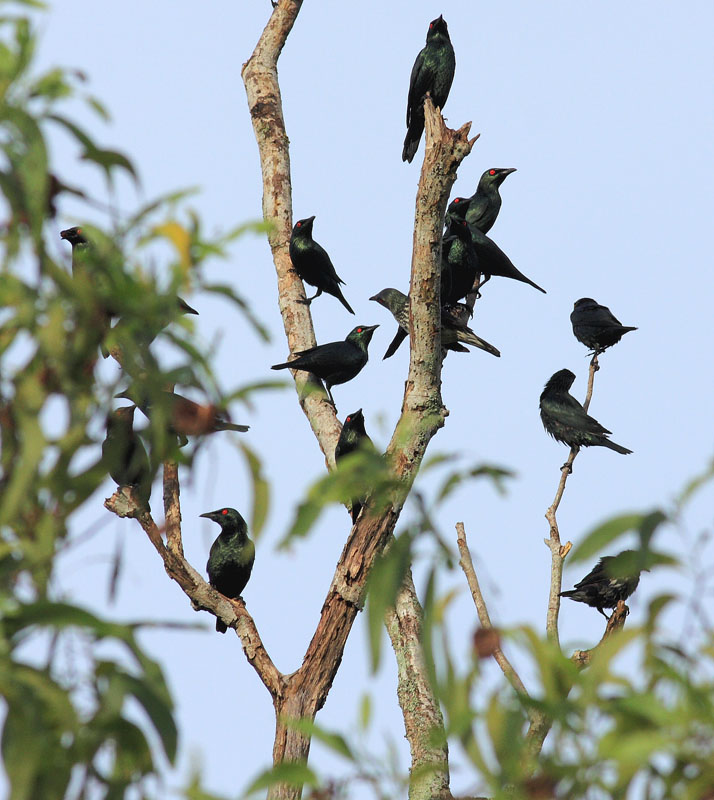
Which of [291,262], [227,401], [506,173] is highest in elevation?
[506,173]

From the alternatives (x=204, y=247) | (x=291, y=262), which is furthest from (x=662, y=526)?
(x=291, y=262)

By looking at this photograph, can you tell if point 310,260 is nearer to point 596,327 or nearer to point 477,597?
point 477,597

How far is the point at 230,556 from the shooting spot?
795 cm

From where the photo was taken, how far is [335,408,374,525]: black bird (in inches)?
256

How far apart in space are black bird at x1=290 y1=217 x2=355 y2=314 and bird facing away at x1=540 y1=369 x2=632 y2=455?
297 centimetres

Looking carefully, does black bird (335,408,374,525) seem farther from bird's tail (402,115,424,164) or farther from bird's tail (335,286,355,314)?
bird's tail (402,115,424,164)

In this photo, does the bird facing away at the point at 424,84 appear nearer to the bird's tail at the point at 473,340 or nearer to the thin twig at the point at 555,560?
the bird's tail at the point at 473,340

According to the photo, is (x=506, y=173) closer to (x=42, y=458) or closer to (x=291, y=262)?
(x=291, y=262)

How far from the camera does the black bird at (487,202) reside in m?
9.89

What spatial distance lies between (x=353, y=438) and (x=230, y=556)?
175cm

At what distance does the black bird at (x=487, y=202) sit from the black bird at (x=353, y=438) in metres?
3.40

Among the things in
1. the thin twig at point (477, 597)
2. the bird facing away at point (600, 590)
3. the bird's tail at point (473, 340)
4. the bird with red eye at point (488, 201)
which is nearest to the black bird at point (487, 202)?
the bird with red eye at point (488, 201)

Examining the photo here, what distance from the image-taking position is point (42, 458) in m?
1.83

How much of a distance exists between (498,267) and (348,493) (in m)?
6.93
